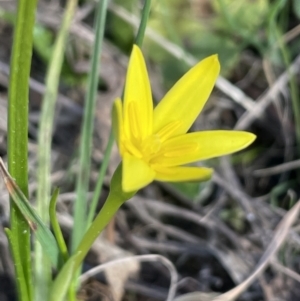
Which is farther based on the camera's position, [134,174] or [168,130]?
[168,130]

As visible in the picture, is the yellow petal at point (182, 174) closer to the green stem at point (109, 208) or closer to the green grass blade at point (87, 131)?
the green stem at point (109, 208)

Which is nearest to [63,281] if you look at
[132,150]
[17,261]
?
[17,261]

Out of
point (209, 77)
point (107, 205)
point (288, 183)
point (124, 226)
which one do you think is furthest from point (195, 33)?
point (107, 205)

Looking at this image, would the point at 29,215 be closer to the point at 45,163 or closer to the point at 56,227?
the point at 56,227

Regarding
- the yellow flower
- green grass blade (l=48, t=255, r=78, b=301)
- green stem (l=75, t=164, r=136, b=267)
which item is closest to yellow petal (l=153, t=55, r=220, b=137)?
the yellow flower

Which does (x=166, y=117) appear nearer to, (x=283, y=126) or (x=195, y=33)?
(x=283, y=126)

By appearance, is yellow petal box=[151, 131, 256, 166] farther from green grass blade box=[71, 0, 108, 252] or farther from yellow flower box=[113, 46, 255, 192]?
green grass blade box=[71, 0, 108, 252]
